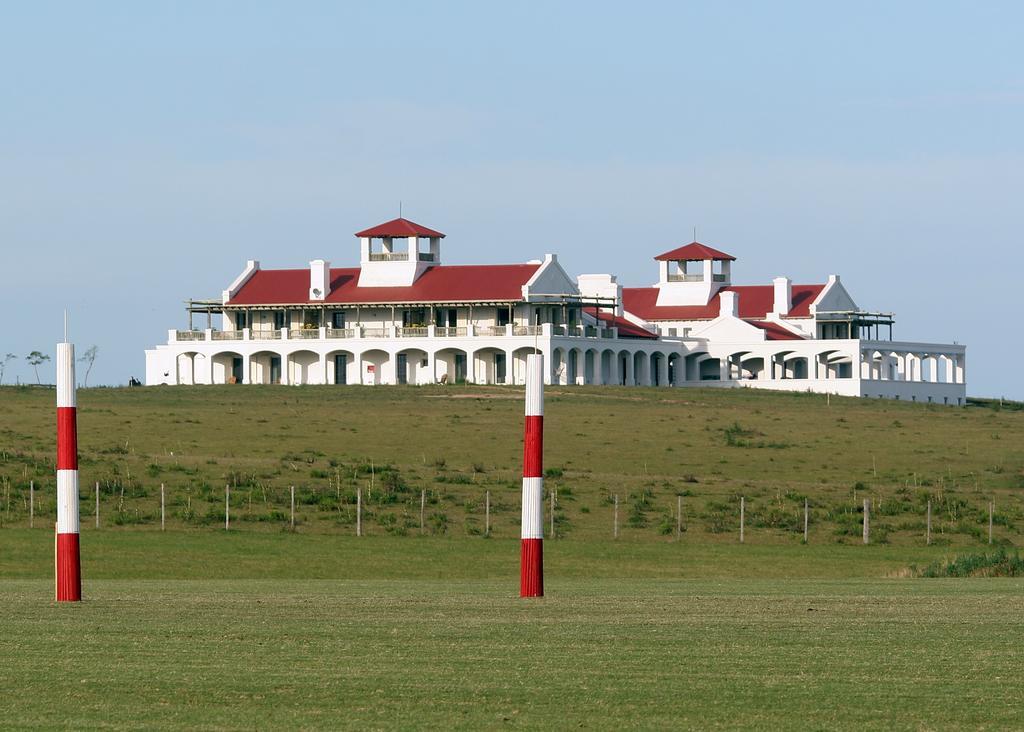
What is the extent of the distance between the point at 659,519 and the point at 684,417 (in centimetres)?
3120

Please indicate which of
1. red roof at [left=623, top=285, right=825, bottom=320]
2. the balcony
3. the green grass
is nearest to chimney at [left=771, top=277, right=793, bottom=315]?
red roof at [left=623, top=285, right=825, bottom=320]

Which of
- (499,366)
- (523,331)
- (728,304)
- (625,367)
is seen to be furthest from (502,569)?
(728,304)

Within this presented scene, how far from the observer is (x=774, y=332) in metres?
118

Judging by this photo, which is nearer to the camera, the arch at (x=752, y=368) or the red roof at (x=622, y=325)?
the red roof at (x=622, y=325)

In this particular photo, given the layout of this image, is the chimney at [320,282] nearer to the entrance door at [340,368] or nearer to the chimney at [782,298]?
the entrance door at [340,368]

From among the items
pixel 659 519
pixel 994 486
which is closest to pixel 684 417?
pixel 994 486

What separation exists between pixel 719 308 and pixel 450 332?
2389 centimetres

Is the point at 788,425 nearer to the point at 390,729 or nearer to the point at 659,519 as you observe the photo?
the point at 659,519

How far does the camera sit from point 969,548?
4422cm

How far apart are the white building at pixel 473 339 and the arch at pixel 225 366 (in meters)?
0.08

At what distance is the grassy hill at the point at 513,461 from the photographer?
4728 centimetres

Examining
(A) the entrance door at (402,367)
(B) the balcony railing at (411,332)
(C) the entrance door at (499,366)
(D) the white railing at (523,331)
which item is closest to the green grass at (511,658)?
(D) the white railing at (523,331)

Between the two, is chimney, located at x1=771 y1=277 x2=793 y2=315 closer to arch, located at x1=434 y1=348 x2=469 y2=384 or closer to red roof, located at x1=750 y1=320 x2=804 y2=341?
red roof, located at x1=750 y1=320 x2=804 y2=341

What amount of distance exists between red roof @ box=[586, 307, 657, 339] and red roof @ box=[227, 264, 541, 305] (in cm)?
604
